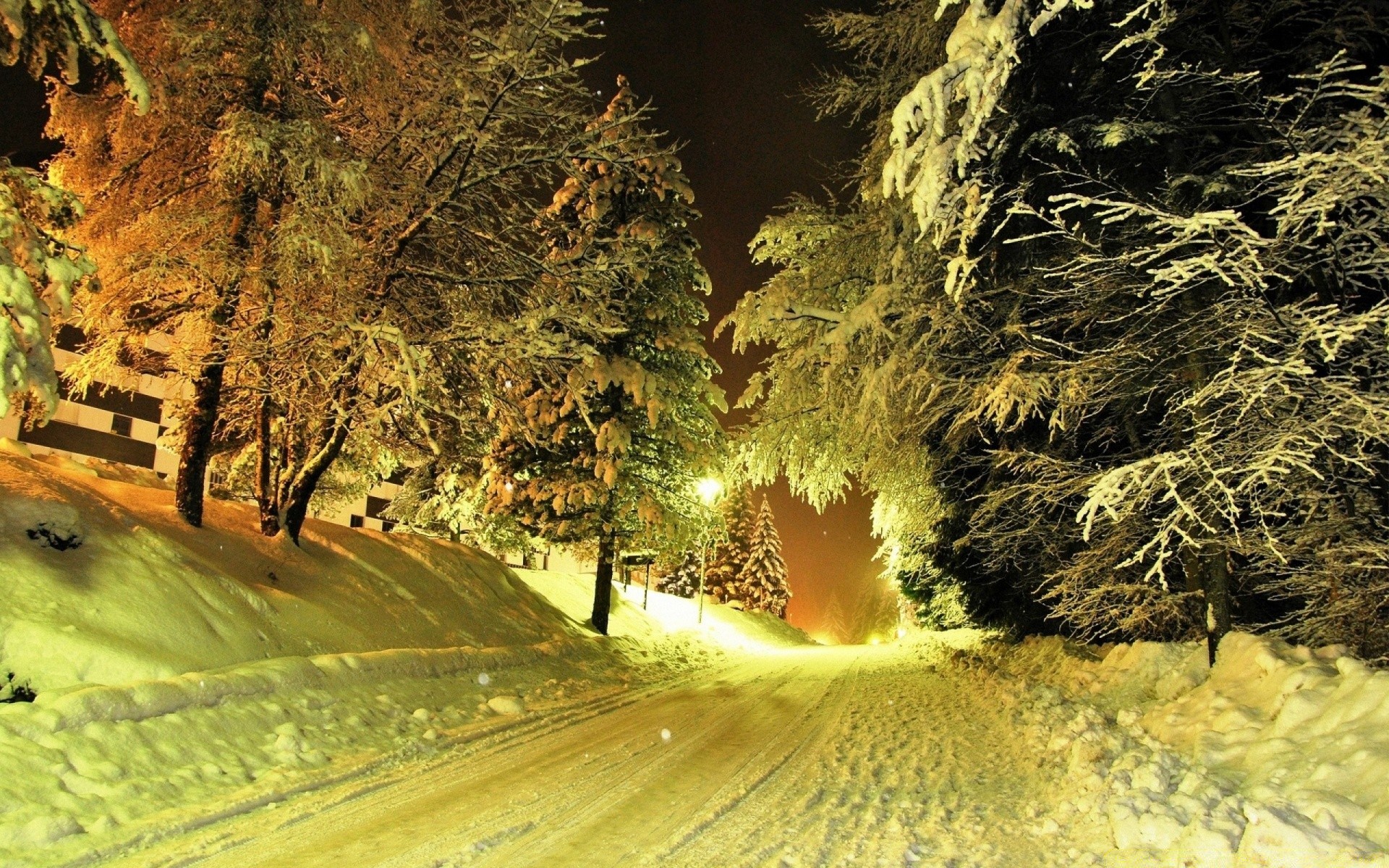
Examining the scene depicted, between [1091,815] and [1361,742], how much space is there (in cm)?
169

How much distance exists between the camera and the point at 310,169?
8.99 meters

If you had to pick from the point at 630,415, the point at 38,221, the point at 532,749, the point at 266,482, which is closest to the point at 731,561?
the point at 630,415

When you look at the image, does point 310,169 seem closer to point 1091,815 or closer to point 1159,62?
point 1159,62

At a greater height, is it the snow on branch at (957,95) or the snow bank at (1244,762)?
the snow on branch at (957,95)

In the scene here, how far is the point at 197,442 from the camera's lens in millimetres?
10391

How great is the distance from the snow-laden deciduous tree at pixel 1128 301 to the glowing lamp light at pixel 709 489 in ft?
30.0

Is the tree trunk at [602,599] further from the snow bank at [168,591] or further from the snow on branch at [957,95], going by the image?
the snow on branch at [957,95]

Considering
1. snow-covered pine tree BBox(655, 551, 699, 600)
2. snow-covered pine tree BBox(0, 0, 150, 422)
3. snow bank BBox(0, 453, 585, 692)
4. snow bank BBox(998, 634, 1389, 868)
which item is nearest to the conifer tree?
snow bank BBox(0, 453, 585, 692)

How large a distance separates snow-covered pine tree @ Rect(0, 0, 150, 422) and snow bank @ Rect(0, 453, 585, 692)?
1858 mm

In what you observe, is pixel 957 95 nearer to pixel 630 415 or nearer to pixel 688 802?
pixel 688 802

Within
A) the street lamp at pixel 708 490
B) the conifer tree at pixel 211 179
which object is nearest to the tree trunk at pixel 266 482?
the conifer tree at pixel 211 179

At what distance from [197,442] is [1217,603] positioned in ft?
40.8

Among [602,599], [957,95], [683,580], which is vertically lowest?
[683,580]

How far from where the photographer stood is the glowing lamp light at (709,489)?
19.8 metres
